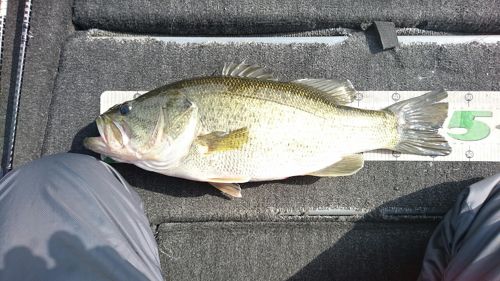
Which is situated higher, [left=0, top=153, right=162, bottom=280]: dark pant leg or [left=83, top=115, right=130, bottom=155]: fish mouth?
[left=83, top=115, right=130, bottom=155]: fish mouth

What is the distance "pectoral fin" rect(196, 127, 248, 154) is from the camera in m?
1.94

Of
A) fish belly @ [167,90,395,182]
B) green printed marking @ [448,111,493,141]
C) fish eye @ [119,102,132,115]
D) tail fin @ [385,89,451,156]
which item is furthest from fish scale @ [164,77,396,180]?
green printed marking @ [448,111,493,141]

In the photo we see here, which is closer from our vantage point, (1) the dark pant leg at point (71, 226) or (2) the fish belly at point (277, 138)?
(1) the dark pant leg at point (71, 226)

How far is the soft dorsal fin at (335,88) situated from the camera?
211 centimetres

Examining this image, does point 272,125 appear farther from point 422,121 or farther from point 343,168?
point 422,121

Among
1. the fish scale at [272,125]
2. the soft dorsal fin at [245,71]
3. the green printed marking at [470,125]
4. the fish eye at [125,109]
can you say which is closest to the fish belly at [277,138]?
the fish scale at [272,125]

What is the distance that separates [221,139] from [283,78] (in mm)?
638

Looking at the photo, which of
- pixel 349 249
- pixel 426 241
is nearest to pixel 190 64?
pixel 349 249

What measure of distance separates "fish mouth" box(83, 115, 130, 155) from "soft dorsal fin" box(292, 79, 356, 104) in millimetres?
916

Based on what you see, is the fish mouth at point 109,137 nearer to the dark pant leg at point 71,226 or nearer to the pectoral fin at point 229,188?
the dark pant leg at point 71,226

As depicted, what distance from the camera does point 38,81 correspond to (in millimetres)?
2408

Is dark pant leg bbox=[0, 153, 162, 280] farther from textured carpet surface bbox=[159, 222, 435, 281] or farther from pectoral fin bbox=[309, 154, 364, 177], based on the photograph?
pectoral fin bbox=[309, 154, 364, 177]

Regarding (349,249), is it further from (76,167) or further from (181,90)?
(76,167)

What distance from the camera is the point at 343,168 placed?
6.88ft
